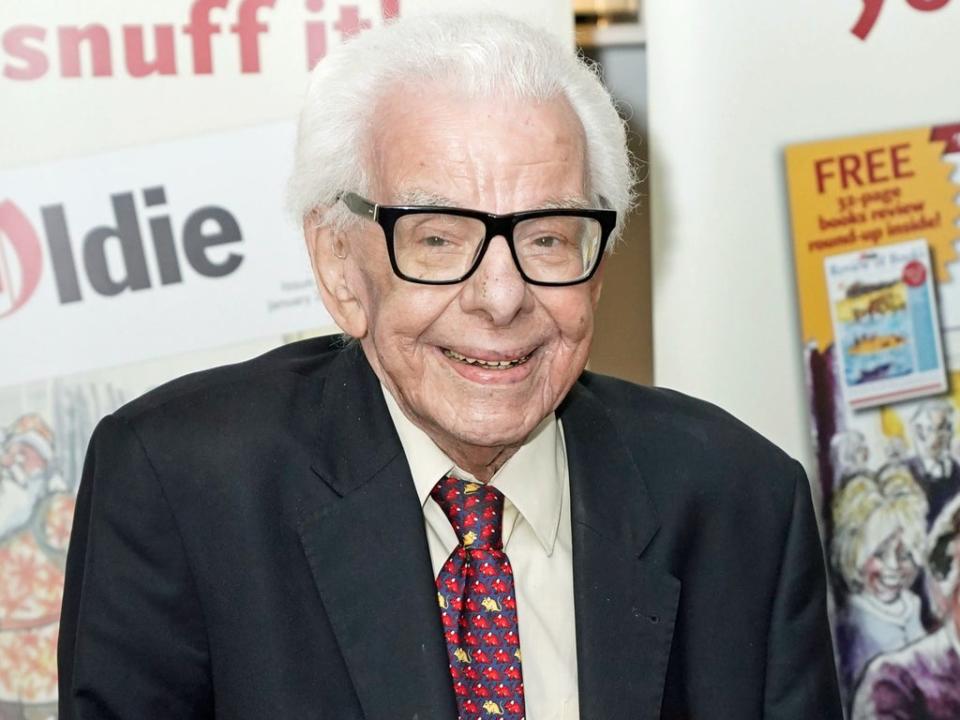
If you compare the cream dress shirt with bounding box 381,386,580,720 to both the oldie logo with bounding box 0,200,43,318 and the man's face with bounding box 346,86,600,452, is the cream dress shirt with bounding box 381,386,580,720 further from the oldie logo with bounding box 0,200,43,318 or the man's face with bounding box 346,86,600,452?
the oldie logo with bounding box 0,200,43,318

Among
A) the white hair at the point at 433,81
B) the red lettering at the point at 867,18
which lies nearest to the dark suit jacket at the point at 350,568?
the white hair at the point at 433,81

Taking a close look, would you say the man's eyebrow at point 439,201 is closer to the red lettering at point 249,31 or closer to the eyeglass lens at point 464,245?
the eyeglass lens at point 464,245

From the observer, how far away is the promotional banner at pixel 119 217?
1.94m

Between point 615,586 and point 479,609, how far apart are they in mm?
150

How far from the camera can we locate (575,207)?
1.33m

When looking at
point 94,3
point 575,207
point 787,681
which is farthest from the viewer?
point 94,3

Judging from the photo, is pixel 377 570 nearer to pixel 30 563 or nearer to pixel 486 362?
pixel 486 362

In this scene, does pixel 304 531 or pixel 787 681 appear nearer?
pixel 304 531

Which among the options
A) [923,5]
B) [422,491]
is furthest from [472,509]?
[923,5]

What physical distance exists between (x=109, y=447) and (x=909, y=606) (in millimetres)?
1286

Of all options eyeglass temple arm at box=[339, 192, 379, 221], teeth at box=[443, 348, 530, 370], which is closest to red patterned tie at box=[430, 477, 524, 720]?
teeth at box=[443, 348, 530, 370]

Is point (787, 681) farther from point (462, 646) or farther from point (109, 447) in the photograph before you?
point (109, 447)

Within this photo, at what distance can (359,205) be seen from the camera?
1331 mm

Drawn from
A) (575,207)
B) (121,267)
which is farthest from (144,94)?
(575,207)
